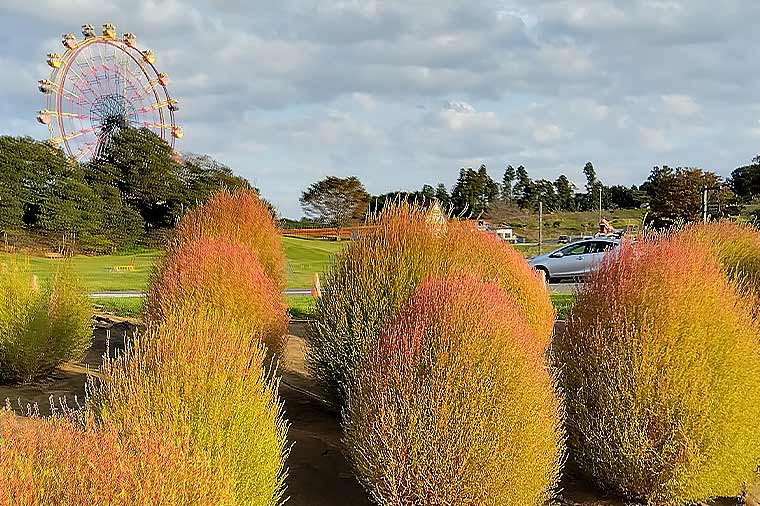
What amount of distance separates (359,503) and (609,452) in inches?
68.6

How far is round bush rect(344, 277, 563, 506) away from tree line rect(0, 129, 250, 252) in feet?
84.0

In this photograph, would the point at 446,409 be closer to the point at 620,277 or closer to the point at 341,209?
the point at 620,277

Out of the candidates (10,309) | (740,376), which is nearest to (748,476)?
(740,376)

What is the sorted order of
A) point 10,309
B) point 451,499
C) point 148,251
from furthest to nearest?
1. point 148,251
2. point 10,309
3. point 451,499

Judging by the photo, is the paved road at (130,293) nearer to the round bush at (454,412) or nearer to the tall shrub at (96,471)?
the round bush at (454,412)

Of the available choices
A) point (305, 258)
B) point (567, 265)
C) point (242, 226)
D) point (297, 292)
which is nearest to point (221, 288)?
point (242, 226)

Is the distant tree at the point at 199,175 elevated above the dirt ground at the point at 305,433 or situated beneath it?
elevated above

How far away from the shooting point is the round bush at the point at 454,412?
13.5 feet

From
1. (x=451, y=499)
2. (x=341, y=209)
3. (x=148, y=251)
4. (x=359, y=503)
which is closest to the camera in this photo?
(x=451, y=499)

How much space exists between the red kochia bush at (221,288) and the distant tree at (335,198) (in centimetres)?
4276

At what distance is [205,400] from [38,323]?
4.47m

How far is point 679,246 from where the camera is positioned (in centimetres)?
556

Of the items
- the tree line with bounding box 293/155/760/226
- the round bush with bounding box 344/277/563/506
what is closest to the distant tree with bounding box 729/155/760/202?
the tree line with bounding box 293/155/760/226

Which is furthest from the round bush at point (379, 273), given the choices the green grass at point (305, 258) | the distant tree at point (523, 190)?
the distant tree at point (523, 190)
